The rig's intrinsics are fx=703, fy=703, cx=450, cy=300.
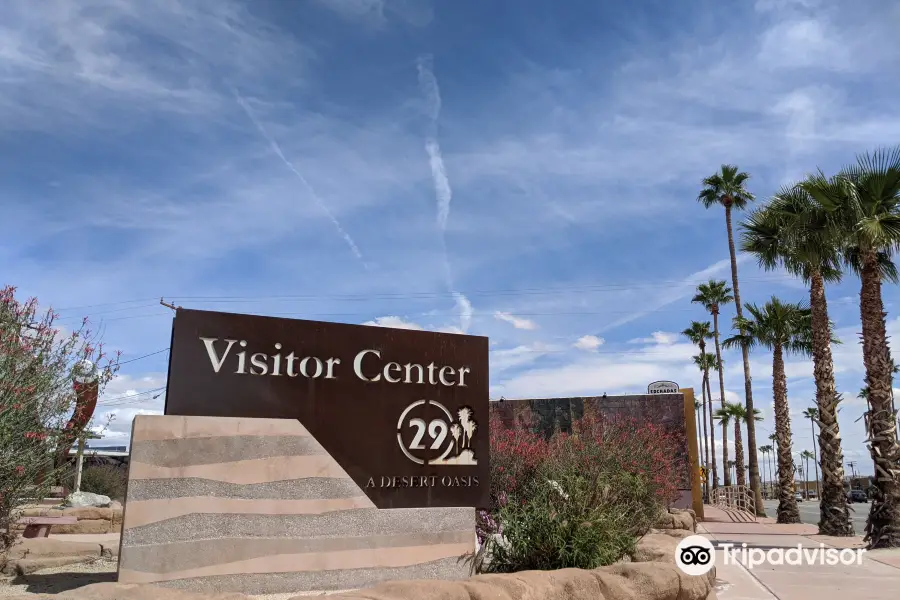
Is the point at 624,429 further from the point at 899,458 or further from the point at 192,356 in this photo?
the point at 192,356

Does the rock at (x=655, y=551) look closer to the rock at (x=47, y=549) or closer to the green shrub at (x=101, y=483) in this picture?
the rock at (x=47, y=549)

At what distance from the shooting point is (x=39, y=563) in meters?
8.94

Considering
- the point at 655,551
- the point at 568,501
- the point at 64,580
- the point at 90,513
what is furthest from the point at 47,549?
the point at 655,551

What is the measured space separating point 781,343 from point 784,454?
4566 mm

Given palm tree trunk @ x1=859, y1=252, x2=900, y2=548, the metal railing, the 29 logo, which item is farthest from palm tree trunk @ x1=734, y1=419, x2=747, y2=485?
the 29 logo

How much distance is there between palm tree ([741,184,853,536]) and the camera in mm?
17812

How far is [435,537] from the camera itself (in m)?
7.92

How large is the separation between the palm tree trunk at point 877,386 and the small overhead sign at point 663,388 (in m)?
12.1

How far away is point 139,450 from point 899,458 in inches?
603

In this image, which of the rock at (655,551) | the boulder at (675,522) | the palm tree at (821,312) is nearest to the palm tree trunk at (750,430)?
the palm tree at (821,312)

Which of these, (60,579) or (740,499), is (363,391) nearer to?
(60,579)

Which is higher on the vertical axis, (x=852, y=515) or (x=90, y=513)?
(x=90, y=513)

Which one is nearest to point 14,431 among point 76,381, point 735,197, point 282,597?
point 76,381

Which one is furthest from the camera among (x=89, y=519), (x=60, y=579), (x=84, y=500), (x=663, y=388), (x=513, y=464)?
(x=663, y=388)
